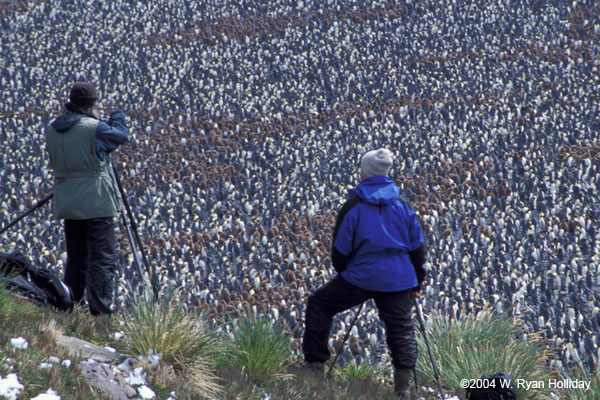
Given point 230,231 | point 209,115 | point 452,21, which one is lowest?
point 230,231

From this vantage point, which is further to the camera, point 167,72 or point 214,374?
point 167,72

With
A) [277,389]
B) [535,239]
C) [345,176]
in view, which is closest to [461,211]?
[535,239]

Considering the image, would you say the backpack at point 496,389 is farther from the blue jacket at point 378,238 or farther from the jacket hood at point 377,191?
the jacket hood at point 377,191

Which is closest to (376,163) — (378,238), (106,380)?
(378,238)

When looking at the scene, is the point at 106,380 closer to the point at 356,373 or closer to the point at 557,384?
the point at 356,373

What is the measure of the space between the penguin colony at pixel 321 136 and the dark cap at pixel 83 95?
2.17 metres

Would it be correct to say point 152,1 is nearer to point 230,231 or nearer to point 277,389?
point 230,231

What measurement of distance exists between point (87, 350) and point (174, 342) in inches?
23.1

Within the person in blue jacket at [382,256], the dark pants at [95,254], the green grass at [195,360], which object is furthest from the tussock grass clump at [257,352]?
the dark pants at [95,254]

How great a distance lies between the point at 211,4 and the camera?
27.4 meters

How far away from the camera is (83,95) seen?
5117 mm

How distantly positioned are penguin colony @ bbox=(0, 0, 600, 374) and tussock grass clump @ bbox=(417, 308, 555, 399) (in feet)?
2.83

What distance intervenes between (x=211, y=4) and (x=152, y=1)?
284cm

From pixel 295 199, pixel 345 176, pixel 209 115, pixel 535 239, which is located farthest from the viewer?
pixel 209 115
